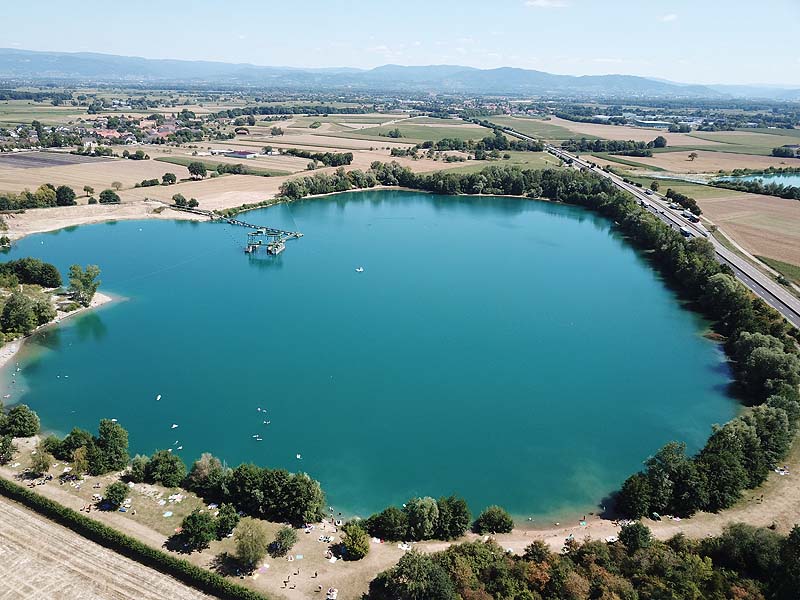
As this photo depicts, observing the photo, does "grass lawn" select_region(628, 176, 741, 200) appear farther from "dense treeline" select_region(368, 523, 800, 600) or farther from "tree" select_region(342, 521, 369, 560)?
"tree" select_region(342, 521, 369, 560)

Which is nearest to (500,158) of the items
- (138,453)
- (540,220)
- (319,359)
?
(540,220)

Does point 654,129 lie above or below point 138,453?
above

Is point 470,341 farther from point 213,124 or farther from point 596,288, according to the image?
point 213,124

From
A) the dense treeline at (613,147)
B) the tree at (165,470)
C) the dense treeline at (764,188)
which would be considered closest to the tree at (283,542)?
the tree at (165,470)

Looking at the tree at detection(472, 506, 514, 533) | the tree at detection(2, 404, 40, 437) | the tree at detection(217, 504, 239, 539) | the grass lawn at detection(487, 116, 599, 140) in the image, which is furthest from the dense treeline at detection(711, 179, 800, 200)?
the tree at detection(2, 404, 40, 437)

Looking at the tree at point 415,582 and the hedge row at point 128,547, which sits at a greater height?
the tree at point 415,582

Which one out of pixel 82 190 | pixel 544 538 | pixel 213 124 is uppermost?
pixel 213 124

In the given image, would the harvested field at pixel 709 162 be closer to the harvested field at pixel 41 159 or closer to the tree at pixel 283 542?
the tree at pixel 283 542
